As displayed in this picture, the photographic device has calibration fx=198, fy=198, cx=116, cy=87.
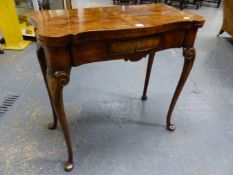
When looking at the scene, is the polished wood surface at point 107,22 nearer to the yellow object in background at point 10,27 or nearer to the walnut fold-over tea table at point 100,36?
the walnut fold-over tea table at point 100,36

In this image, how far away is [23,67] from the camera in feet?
6.46

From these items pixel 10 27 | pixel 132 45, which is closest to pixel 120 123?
pixel 132 45

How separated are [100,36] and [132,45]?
15 centimetres

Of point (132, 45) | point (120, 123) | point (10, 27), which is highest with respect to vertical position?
point (132, 45)

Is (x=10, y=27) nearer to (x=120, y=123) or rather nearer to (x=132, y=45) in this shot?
(x=120, y=123)

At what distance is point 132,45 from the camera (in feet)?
2.68

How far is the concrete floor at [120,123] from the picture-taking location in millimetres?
1102

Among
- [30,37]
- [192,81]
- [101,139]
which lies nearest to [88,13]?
[101,139]

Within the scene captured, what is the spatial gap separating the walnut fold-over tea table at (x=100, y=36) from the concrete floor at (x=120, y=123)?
28cm

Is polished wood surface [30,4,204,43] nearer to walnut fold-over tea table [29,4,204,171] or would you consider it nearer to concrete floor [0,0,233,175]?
walnut fold-over tea table [29,4,204,171]

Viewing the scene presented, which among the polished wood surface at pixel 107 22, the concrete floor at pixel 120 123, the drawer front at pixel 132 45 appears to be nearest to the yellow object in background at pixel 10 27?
the concrete floor at pixel 120 123

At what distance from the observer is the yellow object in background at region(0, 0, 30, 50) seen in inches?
81.7

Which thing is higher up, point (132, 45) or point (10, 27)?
point (132, 45)

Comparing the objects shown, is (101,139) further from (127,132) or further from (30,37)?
(30,37)
